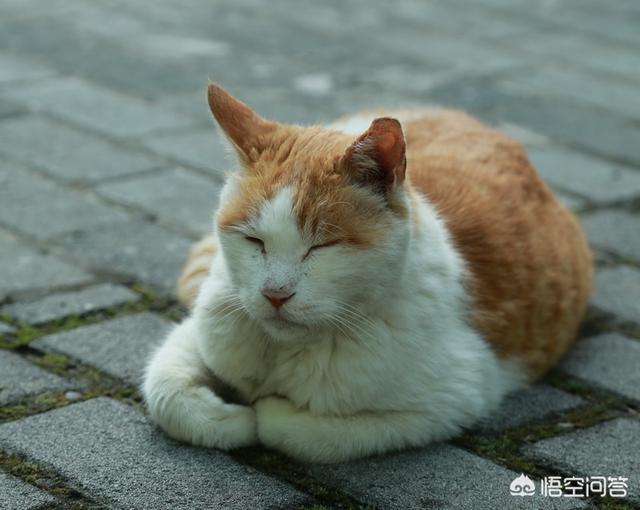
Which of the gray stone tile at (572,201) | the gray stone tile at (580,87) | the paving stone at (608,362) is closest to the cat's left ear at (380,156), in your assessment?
the paving stone at (608,362)

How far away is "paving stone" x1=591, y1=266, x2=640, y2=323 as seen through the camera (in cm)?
412

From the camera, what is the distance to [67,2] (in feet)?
28.1

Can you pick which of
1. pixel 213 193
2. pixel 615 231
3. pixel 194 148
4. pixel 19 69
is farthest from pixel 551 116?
pixel 19 69

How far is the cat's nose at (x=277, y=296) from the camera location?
2.69 metres

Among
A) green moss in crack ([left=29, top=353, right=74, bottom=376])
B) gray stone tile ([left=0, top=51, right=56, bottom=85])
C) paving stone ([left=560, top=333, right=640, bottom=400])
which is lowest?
green moss in crack ([left=29, top=353, right=74, bottom=376])

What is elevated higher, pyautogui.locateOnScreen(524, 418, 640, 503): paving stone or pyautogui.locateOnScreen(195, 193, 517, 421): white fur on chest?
pyautogui.locateOnScreen(195, 193, 517, 421): white fur on chest

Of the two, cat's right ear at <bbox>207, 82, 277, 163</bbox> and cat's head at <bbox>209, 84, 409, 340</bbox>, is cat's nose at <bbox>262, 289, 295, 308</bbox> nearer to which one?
cat's head at <bbox>209, 84, 409, 340</bbox>

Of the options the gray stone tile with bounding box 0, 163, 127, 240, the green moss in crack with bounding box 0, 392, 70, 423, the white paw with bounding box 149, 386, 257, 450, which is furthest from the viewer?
the gray stone tile with bounding box 0, 163, 127, 240

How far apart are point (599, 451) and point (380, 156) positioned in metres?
1.08

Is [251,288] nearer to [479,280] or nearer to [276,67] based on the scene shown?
[479,280]

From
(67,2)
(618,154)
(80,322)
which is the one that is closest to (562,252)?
(80,322)

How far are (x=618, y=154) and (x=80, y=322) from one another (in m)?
3.28

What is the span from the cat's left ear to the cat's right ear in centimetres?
29

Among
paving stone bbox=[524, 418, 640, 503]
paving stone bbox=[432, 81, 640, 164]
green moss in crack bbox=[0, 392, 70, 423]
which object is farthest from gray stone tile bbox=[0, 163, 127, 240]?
paving stone bbox=[432, 81, 640, 164]
